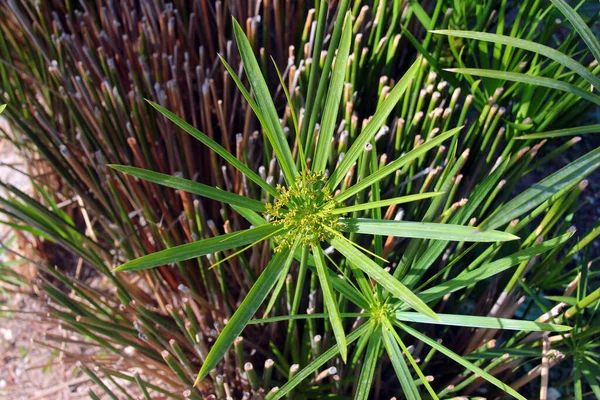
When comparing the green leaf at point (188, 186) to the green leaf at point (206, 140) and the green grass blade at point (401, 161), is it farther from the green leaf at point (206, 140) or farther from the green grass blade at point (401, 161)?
the green grass blade at point (401, 161)

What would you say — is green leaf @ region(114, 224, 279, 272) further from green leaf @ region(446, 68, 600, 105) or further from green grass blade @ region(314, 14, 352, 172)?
green leaf @ region(446, 68, 600, 105)

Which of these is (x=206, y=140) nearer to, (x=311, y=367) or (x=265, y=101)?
(x=265, y=101)

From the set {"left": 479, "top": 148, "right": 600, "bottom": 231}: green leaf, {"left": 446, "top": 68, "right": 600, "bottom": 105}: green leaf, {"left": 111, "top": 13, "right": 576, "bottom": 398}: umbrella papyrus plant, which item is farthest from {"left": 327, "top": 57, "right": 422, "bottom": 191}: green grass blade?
{"left": 479, "top": 148, "right": 600, "bottom": 231}: green leaf

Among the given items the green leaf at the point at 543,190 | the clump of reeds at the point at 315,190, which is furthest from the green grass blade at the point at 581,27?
the green leaf at the point at 543,190

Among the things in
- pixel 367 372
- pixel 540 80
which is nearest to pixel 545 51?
pixel 540 80

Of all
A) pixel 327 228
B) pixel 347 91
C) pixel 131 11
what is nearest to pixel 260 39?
pixel 131 11

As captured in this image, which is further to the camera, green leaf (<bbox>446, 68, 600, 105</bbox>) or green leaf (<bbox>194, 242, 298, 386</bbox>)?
green leaf (<bbox>446, 68, 600, 105</bbox>)
